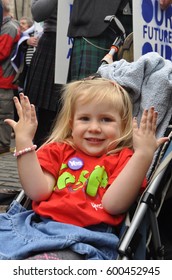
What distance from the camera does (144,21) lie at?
2.94m

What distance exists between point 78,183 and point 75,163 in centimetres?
11

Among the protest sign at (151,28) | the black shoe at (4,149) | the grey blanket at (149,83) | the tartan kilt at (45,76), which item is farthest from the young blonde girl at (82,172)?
the black shoe at (4,149)

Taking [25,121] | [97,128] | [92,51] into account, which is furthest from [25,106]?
[92,51]

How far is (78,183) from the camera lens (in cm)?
197

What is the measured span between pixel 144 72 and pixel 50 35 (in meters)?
1.86

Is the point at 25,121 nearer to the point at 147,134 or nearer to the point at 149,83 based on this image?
the point at 147,134

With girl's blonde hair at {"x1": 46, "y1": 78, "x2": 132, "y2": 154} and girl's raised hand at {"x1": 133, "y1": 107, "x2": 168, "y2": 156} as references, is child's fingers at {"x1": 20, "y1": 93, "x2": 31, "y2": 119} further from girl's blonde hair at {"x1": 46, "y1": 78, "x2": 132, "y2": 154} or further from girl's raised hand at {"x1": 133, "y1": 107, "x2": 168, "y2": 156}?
girl's raised hand at {"x1": 133, "y1": 107, "x2": 168, "y2": 156}

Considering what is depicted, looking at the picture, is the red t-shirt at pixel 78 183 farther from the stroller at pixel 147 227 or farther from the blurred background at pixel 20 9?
the blurred background at pixel 20 9

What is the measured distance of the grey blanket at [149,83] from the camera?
222 centimetres
